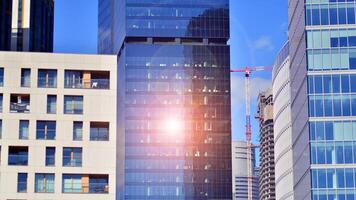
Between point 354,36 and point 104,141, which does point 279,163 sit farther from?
point 104,141

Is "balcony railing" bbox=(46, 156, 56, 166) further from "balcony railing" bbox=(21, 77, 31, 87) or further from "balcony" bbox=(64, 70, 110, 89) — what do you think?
"balcony railing" bbox=(21, 77, 31, 87)

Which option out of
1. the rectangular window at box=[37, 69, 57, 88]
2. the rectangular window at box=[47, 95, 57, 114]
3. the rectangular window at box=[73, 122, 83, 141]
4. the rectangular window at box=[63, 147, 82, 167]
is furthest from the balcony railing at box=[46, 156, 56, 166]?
the rectangular window at box=[37, 69, 57, 88]

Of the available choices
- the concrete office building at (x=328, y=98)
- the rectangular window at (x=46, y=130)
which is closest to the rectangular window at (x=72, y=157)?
the rectangular window at (x=46, y=130)

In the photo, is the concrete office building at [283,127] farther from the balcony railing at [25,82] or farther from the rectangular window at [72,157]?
the balcony railing at [25,82]

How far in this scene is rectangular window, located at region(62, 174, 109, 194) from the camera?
Result: 7881 cm

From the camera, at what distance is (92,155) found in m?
79.3

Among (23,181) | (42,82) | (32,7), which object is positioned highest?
(32,7)

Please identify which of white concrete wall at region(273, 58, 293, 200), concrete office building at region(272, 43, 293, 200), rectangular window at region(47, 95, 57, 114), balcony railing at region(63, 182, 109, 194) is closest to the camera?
balcony railing at region(63, 182, 109, 194)

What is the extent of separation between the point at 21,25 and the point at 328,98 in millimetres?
48257

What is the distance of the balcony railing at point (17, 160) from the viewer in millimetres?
79000

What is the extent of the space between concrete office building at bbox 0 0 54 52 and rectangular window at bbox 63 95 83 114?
904 inches

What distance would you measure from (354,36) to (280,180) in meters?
54.2

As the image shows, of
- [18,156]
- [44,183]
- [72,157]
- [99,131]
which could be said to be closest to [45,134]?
[18,156]

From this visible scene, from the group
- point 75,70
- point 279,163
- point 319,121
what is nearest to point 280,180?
point 279,163
